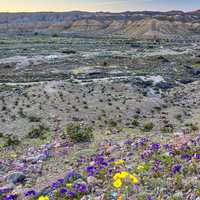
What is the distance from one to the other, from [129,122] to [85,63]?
30443 millimetres

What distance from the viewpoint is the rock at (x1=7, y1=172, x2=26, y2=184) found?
902 centimetres

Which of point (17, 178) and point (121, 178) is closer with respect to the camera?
point (121, 178)

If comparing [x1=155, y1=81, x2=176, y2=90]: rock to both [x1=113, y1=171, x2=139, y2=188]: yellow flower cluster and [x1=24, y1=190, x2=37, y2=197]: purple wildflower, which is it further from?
[x1=113, y1=171, x2=139, y2=188]: yellow flower cluster

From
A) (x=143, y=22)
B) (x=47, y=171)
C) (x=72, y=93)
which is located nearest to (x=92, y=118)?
(x=72, y=93)

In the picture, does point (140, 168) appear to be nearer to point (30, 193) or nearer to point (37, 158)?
point (30, 193)

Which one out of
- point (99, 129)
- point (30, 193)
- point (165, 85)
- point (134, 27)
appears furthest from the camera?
point (134, 27)

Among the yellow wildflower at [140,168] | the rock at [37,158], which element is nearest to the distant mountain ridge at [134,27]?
the rock at [37,158]

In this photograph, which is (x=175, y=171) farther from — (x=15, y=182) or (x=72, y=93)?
(x=72, y=93)

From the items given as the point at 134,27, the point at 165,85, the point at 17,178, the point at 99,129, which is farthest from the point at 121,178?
the point at 134,27

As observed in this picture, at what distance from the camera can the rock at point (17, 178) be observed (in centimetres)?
902

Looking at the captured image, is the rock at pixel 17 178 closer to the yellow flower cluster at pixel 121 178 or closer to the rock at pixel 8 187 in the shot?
the rock at pixel 8 187

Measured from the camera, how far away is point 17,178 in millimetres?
9055

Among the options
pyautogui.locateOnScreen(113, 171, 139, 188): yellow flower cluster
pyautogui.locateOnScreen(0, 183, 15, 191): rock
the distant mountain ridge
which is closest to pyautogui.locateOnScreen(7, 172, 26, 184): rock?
pyautogui.locateOnScreen(0, 183, 15, 191): rock

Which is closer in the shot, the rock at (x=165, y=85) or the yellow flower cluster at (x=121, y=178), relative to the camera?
the yellow flower cluster at (x=121, y=178)
